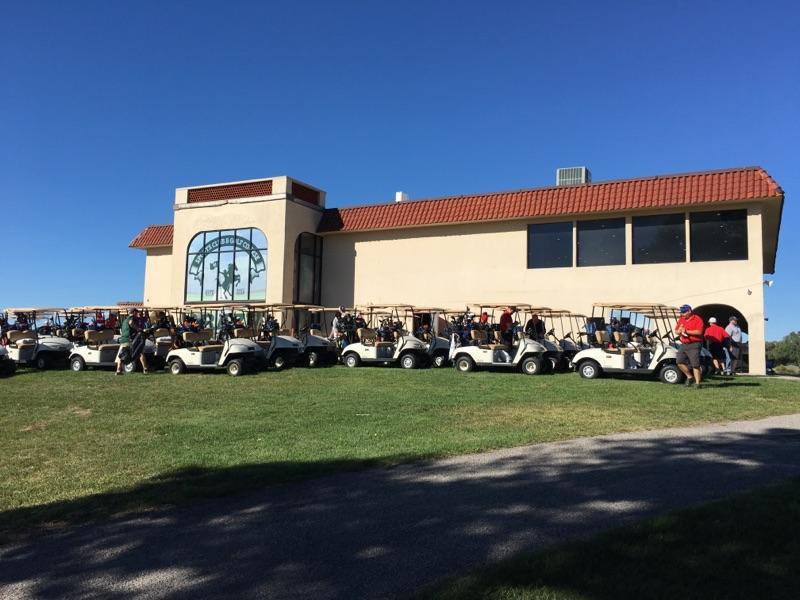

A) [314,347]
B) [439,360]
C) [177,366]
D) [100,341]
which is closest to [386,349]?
[439,360]

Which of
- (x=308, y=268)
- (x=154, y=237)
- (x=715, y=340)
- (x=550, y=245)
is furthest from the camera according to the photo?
(x=154, y=237)

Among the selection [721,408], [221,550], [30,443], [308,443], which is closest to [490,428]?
[308,443]

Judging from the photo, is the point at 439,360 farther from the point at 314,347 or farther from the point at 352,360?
the point at 314,347

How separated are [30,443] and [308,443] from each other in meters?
3.95

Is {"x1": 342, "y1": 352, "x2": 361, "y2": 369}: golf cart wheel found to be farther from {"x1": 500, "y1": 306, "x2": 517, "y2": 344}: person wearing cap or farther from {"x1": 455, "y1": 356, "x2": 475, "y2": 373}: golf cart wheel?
{"x1": 500, "y1": 306, "x2": 517, "y2": 344}: person wearing cap

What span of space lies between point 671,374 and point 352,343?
375 inches

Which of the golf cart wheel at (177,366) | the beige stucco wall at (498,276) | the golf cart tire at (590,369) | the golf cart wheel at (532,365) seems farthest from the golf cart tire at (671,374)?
the golf cart wheel at (177,366)

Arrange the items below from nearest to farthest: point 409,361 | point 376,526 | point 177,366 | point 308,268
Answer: point 376,526 → point 177,366 → point 409,361 → point 308,268

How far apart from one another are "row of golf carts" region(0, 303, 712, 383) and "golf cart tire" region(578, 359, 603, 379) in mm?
26

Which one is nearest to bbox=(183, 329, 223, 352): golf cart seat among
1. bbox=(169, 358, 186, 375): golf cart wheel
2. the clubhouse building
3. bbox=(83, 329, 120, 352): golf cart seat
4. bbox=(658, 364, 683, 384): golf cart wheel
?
bbox=(169, 358, 186, 375): golf cart wheel

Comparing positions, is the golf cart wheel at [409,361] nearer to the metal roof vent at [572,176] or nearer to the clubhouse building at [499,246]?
the clubhouse building at [499,246]

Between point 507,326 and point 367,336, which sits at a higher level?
point 507,326

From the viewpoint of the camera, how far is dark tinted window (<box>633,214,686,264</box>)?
2083 cm

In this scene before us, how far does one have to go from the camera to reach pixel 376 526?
4656 mm
